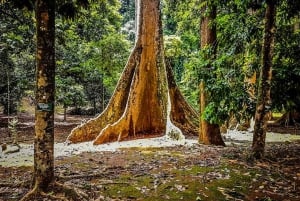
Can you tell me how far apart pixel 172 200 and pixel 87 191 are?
4.60 feet

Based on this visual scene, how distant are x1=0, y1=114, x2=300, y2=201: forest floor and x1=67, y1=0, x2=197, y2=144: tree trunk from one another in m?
2.89

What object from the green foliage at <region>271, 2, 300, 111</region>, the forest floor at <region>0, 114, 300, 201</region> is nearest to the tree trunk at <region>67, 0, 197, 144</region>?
the forest floor at <region>0, 114, 300, 201</region>

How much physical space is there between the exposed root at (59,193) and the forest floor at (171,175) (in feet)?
0.54

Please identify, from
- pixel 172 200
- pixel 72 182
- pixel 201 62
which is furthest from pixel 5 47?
pixel 172 200

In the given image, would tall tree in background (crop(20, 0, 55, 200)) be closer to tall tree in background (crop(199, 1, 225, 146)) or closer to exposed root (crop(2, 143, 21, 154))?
exposed root (crop(2, 143, 21, 154))

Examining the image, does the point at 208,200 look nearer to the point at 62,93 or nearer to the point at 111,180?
the point at 111,180

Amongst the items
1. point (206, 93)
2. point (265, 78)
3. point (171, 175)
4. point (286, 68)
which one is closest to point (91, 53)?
point (206, 93)

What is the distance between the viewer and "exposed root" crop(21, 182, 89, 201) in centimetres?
516

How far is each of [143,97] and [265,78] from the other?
619 centimetres

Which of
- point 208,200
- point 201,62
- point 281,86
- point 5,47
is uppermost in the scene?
point 5,47

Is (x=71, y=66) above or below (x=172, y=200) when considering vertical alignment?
above

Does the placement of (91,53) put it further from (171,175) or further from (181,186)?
(181,186)

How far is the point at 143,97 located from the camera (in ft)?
43.8

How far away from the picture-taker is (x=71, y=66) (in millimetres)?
20703
